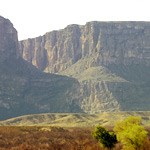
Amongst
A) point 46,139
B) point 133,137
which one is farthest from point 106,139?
point 46,139

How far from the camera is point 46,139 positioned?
15900cm

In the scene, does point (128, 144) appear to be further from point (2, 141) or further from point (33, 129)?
point (33, 129)

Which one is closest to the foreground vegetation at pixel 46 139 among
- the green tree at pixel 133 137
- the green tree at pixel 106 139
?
the green tree at pixel 106 139

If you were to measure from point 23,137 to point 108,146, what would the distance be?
30964 mm

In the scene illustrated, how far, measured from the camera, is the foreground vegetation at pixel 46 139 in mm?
146125

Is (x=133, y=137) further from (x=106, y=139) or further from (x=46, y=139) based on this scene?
(x=46, y=139)

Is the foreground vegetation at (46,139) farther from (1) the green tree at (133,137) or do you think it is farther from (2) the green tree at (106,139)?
(1) the green tree at (133,137)

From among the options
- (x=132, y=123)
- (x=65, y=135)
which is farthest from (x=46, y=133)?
(x=132, y=123)

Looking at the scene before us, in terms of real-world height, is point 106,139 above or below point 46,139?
above

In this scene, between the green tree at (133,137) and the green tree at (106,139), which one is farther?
the green tree at (106,139)

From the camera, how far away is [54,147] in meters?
150

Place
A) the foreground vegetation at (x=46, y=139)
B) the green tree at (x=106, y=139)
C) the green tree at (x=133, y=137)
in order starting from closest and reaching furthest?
1. the green tree at (x=133, y=137)
2. the green tree at (x=106, y=139)
3. the foreground vegetation at (x=46, y=139)

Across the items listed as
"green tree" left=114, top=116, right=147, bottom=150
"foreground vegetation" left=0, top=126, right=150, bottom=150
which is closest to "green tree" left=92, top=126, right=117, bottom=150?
"green tree" left=114, top=116, right=147, bottom=150

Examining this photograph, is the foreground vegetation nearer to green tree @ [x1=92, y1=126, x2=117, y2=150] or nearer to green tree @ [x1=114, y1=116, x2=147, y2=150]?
green tree @ [x1=92, y1=126, x2=117, y2=150]
